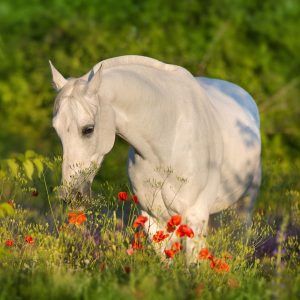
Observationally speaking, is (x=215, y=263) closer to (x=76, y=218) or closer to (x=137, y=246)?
(x=137, y=246)

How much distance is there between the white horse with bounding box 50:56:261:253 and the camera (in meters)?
5.53

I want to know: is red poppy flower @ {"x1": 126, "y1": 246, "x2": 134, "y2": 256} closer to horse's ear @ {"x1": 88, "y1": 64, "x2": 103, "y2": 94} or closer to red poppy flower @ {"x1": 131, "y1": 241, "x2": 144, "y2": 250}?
red poppy flower @ {"x1": 131, "y1": 241, "x2": 144, "y2": 250}

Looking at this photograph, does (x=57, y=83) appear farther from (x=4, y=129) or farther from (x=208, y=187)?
(x=4, y=129)

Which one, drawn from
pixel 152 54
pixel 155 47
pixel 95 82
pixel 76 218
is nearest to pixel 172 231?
pixel 76 218

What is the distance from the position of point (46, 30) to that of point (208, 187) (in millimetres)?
8071

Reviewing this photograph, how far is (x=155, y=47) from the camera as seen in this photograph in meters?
12.9

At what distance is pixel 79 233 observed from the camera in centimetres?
666

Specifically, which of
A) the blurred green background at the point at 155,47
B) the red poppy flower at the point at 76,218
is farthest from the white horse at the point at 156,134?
the blurred green background at the point at 155,47

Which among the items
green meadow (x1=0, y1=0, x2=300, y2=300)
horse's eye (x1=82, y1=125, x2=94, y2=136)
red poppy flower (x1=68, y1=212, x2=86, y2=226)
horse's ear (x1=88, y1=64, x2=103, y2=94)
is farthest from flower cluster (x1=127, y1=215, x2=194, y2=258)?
green meadow (x1=0, y1=0, x2=300, y2=300)

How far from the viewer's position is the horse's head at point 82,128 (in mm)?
5449

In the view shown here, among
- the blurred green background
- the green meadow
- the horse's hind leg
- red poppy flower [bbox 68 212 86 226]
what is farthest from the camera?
the blurred green background

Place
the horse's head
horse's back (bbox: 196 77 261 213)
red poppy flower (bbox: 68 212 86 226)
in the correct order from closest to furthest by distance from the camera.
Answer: the horse's head → red poppy flower (bbox: 68 212 86 226) → horse's back (bbox: 196 77 261 213)

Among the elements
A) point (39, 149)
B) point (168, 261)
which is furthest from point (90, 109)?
point (39, 149)

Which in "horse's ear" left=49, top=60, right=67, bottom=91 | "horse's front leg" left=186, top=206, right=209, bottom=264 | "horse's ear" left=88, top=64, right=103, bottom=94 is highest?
"horse's ear" left=88, top=64, right=103, bottom=94
